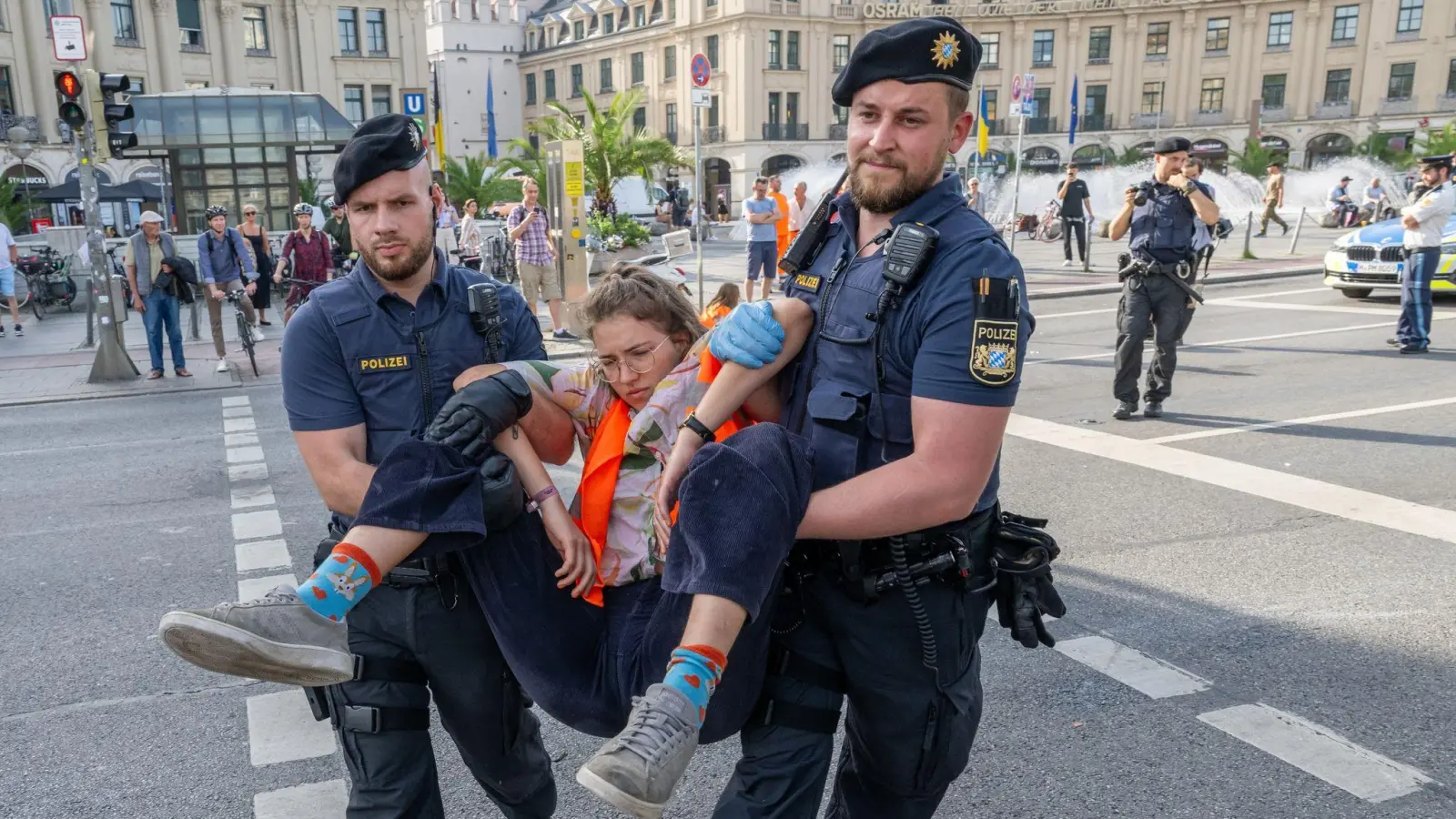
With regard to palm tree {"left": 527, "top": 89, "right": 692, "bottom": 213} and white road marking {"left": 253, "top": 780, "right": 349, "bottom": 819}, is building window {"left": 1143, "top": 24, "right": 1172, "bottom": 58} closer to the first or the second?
palm tree {"left": 527, "top": 89, "right": 692, "bottom": 213}

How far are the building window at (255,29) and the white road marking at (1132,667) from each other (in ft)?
165

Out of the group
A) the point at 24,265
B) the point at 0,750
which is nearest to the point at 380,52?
the point at 24,265

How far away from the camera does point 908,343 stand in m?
2.19

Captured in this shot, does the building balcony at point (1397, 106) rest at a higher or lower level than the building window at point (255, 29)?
lower

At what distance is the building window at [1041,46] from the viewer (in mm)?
62062

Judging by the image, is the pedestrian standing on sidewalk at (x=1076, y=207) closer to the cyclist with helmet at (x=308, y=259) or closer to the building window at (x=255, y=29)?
the cyclist with helmet at (x=308, y=259)

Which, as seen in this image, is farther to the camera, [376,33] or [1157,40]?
[1157,40]

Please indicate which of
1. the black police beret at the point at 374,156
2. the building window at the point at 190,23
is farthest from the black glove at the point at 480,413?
the building window at the point at 190,23

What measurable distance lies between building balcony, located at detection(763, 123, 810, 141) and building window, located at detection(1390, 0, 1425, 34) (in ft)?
104

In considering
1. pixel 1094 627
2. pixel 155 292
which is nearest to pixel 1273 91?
pixel 155 292

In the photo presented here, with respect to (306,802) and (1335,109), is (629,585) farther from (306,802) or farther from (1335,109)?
(1335,109)

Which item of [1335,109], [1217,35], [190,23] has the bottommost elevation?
[1335,109]

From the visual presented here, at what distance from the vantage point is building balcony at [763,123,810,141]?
60375mm

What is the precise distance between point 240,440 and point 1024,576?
7.89 meters
